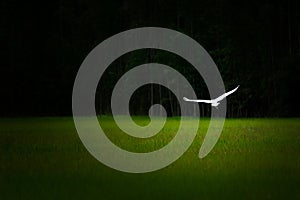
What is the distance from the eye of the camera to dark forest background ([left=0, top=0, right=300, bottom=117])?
56938 millimetres

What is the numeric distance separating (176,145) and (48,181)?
9073mm

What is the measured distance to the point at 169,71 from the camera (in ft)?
204

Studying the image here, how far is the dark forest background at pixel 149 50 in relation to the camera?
56938 mm

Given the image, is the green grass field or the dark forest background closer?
the green grass field

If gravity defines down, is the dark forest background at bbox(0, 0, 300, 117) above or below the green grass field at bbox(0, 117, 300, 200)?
above

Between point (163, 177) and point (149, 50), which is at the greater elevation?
point (149, 50)

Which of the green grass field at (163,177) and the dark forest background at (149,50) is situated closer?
the green grass field at (163,177)

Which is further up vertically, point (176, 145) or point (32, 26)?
point (32, 26)

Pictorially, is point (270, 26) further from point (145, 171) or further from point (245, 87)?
point (145, 171)

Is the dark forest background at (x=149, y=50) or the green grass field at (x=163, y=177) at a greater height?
the dark forest background at (x=149, y=50)

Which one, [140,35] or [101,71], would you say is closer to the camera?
[140,35]

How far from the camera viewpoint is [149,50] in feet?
A: 207

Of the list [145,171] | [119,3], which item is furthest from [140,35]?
[145,171]

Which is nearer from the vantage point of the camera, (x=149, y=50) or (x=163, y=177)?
(x=163, y=177)
